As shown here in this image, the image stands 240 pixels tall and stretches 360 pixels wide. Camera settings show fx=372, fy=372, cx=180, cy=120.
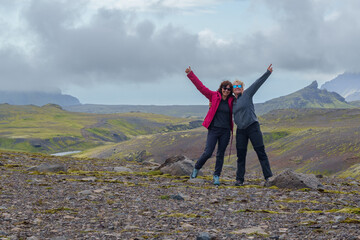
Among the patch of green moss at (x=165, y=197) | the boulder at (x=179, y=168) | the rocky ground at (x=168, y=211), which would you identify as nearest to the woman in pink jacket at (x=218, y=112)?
the rocky ground at (x=168, y=211)

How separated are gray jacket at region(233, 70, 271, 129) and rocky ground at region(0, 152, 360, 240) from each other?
328cm

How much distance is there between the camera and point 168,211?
496 inches

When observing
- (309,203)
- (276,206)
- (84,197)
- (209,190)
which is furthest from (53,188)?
(309,203)

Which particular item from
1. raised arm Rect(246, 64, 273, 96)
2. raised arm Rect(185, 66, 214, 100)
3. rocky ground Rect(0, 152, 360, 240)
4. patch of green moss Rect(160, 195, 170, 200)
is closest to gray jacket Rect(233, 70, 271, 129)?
raised arm Rect(246, 64, 273, 96)

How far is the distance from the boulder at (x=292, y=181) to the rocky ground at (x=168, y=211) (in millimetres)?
810

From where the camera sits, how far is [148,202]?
14.3 metres

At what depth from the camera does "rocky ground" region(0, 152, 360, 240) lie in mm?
9250

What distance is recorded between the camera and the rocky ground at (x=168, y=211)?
925cm

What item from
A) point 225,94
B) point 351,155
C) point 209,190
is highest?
point 225,94

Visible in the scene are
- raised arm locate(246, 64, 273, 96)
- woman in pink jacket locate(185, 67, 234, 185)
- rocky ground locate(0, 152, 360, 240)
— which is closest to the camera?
rocky ground locate(0, 152, 360, 240)

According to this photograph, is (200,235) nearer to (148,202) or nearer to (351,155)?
(148,202)

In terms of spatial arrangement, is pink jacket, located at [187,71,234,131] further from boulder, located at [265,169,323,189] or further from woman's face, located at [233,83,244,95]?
boulder, located at [265,169,323,189]

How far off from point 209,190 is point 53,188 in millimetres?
7049

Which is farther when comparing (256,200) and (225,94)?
(225,94)
